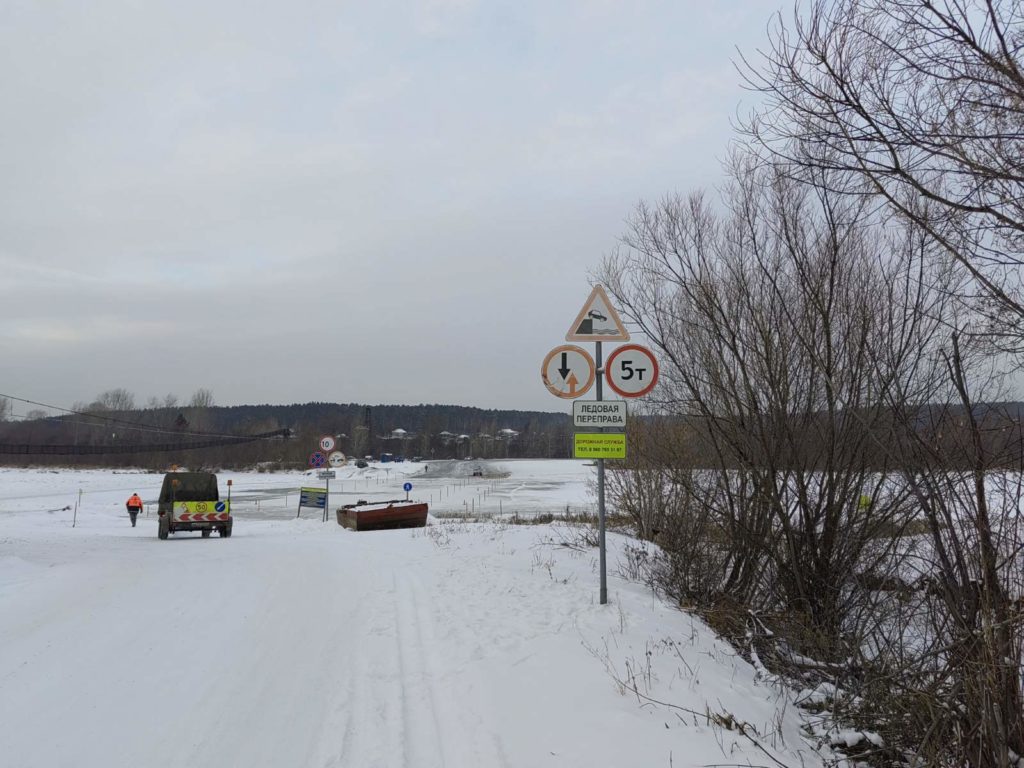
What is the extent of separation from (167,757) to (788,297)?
7452 millimetres

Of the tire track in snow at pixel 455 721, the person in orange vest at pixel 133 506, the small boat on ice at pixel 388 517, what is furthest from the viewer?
the person in orange vest at pixel 133 506

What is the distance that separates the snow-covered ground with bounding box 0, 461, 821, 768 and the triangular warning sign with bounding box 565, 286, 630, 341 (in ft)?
9.55

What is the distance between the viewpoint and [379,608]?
746 cm

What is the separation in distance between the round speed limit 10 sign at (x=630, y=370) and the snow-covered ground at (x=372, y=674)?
91.4 inches

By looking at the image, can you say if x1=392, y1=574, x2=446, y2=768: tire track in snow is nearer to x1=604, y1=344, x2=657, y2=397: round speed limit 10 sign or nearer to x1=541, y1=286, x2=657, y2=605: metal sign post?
x1=541, y1=286, x2=657, y2=605: metal sign post

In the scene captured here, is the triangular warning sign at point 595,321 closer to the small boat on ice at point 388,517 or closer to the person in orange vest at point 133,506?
the small boat on ice at point 388,517

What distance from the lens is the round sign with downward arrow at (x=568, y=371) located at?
6656mm

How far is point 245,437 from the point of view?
7025 cm

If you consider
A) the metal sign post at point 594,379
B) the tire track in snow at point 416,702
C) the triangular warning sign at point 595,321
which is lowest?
the tire track in snow at point 416,702

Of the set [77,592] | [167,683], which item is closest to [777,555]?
[167,683]

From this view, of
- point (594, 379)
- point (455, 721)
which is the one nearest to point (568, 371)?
point (594, 379)

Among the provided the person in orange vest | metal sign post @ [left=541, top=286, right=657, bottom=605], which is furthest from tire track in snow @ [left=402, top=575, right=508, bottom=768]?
the person in orange vest

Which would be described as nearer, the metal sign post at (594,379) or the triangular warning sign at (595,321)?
the metal sign post at (594,379)

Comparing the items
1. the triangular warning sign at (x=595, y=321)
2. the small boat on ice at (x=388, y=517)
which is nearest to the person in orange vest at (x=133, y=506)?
the small boat on ice at (x=388, y=517)
